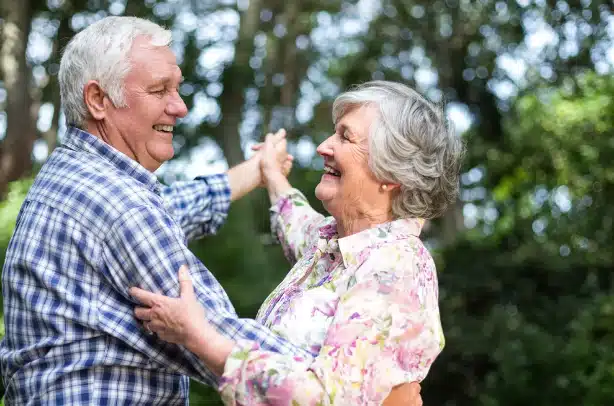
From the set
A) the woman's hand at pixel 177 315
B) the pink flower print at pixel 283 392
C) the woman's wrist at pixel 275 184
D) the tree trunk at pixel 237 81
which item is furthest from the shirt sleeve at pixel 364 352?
the tree trunk at pixel 237 81

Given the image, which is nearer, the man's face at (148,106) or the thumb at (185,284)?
the thumb at (185,284)

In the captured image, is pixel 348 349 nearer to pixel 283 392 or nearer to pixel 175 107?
pixel 283 392

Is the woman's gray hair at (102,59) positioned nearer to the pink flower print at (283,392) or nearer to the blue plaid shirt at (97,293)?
the blue plaid shirt at (97,293)

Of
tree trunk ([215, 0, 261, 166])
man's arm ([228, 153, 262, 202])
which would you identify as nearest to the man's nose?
man's arm ([228, 153, 262, 202])

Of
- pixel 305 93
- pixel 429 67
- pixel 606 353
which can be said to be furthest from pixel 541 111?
pixel 606 353

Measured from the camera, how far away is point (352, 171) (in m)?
2.49

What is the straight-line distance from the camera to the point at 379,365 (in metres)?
2.15

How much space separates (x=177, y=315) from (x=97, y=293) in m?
0.28

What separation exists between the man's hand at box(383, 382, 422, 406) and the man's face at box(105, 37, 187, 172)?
1.00 metres

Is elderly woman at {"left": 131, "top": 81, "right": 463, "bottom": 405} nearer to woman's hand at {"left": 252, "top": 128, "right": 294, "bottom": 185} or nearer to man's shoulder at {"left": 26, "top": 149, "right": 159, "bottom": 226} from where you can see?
man's shoulder at {"left": 26, "top": 149, "right": 159, "bottom": 226}

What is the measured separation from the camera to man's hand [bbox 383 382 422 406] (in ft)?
7.44

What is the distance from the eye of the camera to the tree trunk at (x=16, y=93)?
786 cm

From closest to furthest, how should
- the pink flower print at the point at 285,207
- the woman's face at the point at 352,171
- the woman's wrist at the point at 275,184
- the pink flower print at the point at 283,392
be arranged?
1. the pink flower print at the point at 283,392
2. the woman's face at the point at 352,171
3. the pink flower print at the point at 285,207
4. the woman's wrist at the point at 275,184

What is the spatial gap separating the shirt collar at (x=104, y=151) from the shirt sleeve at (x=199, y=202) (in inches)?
26.1
